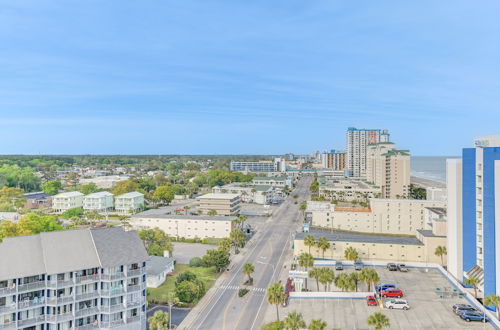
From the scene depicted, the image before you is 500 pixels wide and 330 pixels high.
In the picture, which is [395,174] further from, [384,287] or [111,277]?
[111,277]

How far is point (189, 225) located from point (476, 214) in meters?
53.4

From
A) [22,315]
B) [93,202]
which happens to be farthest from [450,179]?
[93,202]

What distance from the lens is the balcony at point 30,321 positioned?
100ft

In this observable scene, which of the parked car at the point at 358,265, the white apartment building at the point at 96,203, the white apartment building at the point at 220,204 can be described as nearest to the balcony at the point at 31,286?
the parked car at the point at 358,265

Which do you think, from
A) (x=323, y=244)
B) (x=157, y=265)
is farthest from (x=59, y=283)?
(x=323, y=244)

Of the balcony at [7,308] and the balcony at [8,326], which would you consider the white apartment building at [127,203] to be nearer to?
the balcony at [7,308]

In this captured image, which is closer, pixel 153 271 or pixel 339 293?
pixel 339 293

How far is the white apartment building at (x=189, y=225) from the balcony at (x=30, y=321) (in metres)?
45.3

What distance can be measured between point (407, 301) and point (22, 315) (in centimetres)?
3854

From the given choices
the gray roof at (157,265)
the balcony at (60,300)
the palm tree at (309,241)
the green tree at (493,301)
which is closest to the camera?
the balcony at (60,300)

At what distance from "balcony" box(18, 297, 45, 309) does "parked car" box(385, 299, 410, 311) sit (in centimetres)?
3406

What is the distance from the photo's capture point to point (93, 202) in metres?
109

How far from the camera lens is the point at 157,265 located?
2018 inches

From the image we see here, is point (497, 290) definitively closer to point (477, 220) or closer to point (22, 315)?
point (477, 220)
